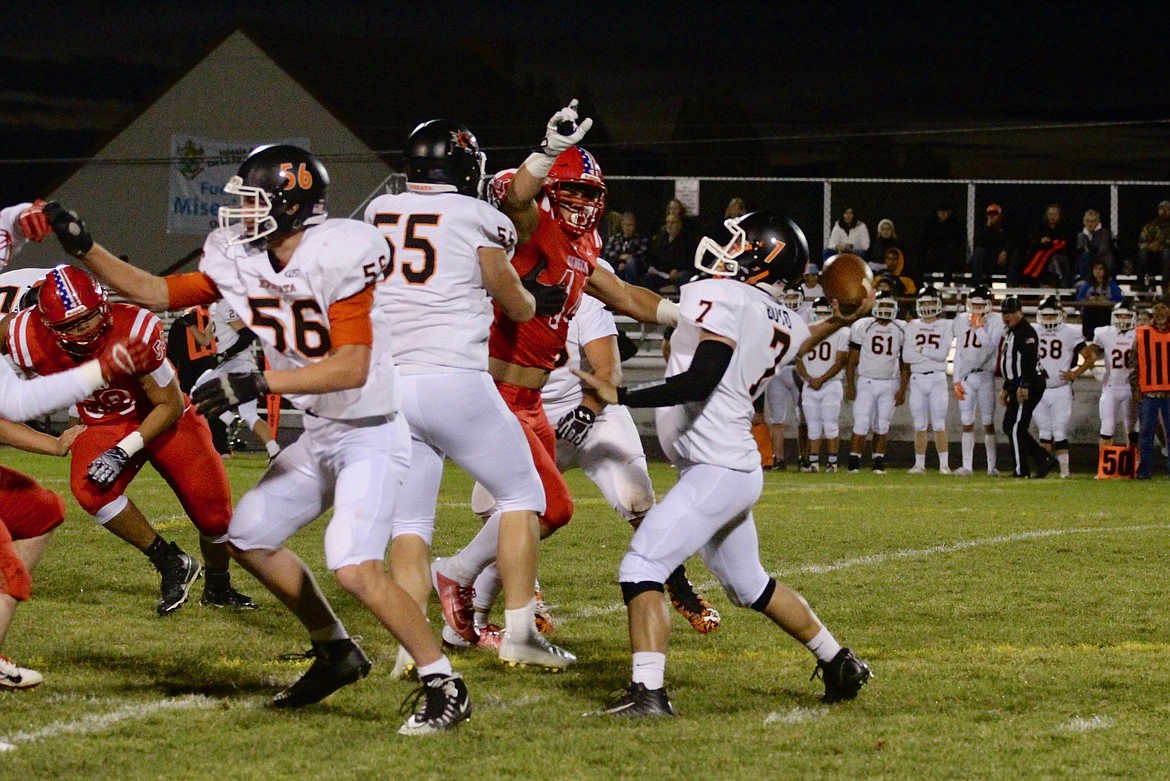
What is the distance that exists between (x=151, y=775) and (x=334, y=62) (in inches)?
1292

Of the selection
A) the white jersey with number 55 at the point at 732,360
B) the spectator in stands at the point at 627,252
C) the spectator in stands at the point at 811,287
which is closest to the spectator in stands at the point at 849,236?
the spectator in stands at the point at 811,287

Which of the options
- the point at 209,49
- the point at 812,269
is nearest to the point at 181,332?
the point at 812,269

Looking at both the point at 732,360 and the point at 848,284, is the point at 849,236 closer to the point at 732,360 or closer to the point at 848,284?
the point at 848,284

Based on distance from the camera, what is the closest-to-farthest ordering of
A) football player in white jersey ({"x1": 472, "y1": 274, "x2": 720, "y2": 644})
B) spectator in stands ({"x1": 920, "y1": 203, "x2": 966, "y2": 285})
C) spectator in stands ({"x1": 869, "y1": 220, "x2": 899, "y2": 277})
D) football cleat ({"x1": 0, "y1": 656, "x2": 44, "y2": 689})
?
football cleat ({"x1": 0, "y1": 656, "x2": 44, "y2": 689}) → football player in white jersey ({"x1": 472, "y1": 274, "x2": 720, "y2": 644}) → spectator in stands ({"x1": 869, "y1": 220, "x2": 899, "y2": 277}) → spectator in stands ({"x1": 920, "y1": 203, "x2": 966, "y2": 285})

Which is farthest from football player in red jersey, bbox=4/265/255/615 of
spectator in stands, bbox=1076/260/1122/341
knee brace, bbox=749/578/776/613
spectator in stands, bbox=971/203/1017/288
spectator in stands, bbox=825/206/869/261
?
spectator in stands, bbox=971/203/1017/288

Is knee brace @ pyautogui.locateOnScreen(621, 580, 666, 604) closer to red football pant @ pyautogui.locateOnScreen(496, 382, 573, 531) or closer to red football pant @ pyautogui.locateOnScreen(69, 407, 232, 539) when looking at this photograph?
red football pant @ pyautogui.locateOnScreen(496, 382, 573, 531)

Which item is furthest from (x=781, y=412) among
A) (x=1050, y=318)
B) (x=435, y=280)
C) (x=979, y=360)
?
(x=435, y=280)

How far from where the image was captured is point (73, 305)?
5828 millimetres

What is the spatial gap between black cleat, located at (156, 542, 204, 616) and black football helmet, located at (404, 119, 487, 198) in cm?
242

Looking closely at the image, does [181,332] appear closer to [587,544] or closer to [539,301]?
[587,544]

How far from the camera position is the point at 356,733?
4320 mm

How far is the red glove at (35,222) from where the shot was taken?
450cm

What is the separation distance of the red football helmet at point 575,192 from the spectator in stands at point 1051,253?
49.0 feet

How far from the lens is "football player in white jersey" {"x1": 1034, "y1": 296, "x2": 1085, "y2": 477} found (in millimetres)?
15836
